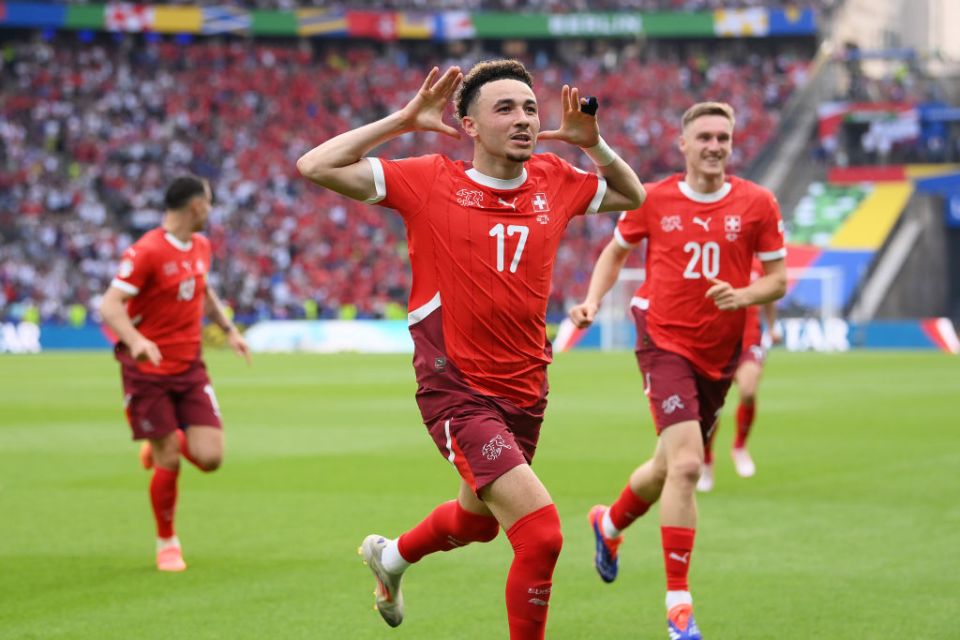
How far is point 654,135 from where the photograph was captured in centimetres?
4950

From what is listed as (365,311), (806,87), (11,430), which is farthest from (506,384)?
(806,87)

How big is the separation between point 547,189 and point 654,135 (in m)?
44.4

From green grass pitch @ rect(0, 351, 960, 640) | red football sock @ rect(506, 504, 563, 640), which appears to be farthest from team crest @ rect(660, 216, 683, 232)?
red football sock @ rect(506, 504, 563, 640)

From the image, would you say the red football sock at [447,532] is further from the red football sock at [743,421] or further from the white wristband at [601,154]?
the red football sock at [743,421]

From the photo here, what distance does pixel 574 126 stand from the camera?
19.1ft

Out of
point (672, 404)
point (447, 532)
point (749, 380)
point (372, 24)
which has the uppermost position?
point (447, 532)

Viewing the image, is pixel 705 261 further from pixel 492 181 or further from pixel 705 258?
pixel 492 181

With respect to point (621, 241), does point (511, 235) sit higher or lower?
higher

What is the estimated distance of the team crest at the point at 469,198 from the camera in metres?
5.73

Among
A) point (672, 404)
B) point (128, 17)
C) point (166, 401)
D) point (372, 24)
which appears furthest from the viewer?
point (372, 24)

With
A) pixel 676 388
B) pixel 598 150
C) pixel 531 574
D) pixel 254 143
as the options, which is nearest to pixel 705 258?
pixel 676 388

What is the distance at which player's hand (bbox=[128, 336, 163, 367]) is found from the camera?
26.9 ft

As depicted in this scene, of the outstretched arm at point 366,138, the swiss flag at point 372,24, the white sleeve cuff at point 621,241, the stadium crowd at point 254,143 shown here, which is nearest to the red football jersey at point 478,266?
the outstretched arm at point 366,138

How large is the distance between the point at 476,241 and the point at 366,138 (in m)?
0.61
